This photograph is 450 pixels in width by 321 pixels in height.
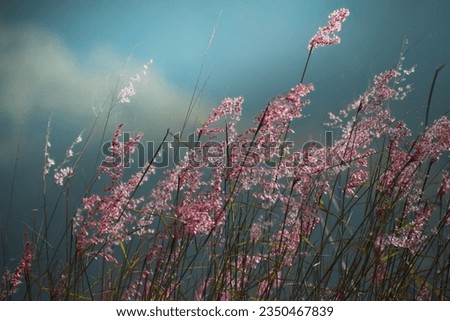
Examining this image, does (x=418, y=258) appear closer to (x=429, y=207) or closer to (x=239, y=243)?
(x=429, y=207)

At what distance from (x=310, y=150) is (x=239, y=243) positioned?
1.05ft

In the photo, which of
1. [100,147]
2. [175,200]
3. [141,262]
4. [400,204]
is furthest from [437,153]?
[100,147]

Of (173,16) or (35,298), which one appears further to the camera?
(173,16)

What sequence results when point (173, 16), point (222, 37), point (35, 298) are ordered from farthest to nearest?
point (173, 16) → point (222, 37) → point (35, 298)

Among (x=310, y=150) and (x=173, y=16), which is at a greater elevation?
(x=173, y=16)

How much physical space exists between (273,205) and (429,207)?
44 centimetres

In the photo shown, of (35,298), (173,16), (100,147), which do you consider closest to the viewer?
(35,298)

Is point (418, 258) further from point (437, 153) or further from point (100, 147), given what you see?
point (100, 147)

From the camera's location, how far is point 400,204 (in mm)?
1663

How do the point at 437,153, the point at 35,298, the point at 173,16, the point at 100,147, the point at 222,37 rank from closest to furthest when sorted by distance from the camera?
the point at 437,153 < the point at 35,298 < the point at 100,147 < the point at 222,37 < the point at 173,16

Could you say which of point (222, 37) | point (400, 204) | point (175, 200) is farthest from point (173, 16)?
point (400, 204)
